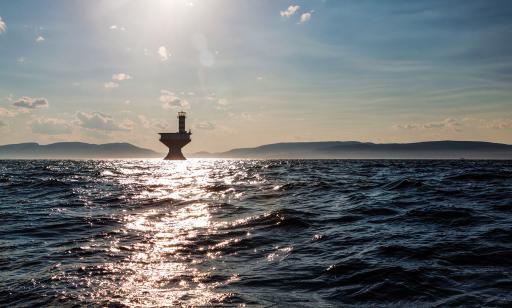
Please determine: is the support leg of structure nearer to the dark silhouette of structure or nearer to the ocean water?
the dark silhouette of structure

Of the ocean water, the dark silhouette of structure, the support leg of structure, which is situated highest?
the dark silhouette of structure

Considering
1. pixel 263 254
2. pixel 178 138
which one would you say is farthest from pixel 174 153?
pixel 263 254

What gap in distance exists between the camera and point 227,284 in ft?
23.5

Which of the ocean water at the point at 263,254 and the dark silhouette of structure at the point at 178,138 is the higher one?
the dark silhouette of structure at the point at 178,138

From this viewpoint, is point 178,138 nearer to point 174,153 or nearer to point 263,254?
point 174,153

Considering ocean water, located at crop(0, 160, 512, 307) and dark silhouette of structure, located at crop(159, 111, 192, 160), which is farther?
dark silhouette of structure, located at crop(159, 111, 192, 160)

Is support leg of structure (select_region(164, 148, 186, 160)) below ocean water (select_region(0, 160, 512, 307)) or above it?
above

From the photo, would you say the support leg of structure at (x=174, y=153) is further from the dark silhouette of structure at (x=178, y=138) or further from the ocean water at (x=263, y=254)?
the ocean water at (x=263, y=254)

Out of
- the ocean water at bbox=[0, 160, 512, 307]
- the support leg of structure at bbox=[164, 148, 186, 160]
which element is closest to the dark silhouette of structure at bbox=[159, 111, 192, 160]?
the support leg of structure at bbox=[164, 148, 186, 160]

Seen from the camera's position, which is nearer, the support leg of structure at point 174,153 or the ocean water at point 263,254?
the ocean water at point 263,254

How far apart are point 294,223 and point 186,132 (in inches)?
4586

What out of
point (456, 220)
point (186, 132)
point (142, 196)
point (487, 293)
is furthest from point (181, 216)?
point (186, 132)

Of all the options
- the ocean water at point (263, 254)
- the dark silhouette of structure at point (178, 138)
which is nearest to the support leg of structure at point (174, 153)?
the dark silhouette of structure at point (178, 138)

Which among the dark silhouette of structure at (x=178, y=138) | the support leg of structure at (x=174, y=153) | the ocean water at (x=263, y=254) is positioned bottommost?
the ocean water at (x=263, y=254)
